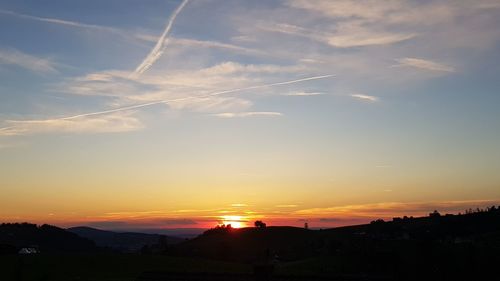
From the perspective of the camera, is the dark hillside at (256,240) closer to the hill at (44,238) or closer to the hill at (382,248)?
the hill at (382,248)

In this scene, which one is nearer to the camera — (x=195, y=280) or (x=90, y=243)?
(x=195, y=280)

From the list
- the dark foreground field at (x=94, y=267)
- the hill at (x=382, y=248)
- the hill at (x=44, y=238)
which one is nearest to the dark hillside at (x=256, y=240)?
the hill at (x=382, y=248)

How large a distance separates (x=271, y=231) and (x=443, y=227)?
59.6 meters

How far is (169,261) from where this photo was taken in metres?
84.4

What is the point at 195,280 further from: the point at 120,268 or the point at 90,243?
the point at 90,243

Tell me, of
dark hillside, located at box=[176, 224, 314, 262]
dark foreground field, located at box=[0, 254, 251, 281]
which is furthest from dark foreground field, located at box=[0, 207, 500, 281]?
dark hillside, located at box=[176, 224, 314, 262]

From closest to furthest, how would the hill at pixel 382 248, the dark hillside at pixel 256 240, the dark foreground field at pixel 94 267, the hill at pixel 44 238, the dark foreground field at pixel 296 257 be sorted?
the dark foreground field at pixel 296 257 → the hill at pixel 382 248 → the dark foreground field at pixel 94 267 → the dark hillside at pixel 256 240 → the hill at pixel 44 238

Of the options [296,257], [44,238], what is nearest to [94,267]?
[296,257]

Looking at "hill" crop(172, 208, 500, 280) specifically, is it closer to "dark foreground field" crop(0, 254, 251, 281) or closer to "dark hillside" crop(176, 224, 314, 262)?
"dark hillside" crop(176, 224, 314, 262)

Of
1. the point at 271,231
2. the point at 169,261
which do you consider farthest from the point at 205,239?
the point at 169,261

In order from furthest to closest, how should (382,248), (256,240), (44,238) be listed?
(44,238)
(256,240)
(382,248)

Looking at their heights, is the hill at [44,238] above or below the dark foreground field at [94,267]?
above

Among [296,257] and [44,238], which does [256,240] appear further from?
[44,238]

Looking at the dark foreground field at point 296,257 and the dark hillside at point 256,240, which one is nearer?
the dark foreground field at point 296,257
